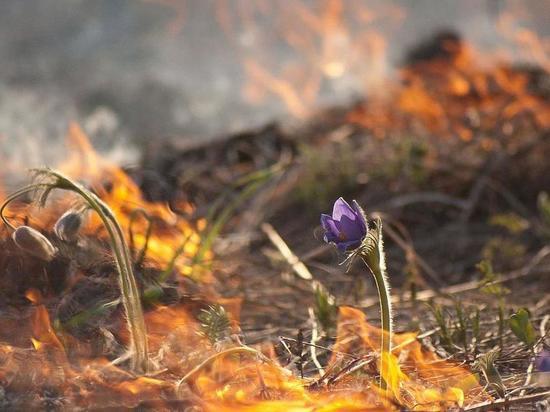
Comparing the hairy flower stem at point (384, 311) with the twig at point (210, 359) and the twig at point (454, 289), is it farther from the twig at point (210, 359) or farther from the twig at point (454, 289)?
the twig at point (454, 289)

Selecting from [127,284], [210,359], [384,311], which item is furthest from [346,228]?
[127,284]

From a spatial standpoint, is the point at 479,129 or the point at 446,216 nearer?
the point at 446,216

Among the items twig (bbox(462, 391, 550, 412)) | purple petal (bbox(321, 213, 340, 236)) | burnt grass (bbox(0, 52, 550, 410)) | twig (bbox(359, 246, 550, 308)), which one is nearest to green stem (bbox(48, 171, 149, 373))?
burnt grass (bbox(0, 52, 550, 410))

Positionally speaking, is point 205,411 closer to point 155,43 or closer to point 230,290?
point 230,290

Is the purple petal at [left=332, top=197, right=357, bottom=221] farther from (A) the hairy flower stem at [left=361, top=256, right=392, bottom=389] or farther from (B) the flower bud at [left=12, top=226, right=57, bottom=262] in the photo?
(B) the flower bud at [left=12, top=226, right=57, bottom=262]

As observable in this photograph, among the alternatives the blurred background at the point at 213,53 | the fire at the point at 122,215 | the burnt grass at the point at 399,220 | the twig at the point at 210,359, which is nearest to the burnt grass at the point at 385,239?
the burnt grass at the point at 399,220

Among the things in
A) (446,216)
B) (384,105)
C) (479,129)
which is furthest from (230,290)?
(384,105)
